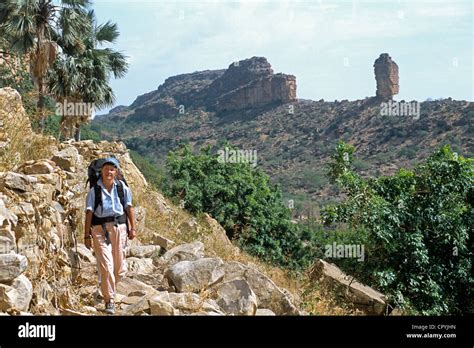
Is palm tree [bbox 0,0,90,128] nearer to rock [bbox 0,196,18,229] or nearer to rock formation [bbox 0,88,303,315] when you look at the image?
rock formation [bbox 0,88,303,315]

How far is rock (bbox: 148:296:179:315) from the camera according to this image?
462 centimetres

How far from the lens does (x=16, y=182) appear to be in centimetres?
532

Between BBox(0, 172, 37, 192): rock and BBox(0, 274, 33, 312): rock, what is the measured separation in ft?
3.92

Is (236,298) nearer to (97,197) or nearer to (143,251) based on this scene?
(97,197)

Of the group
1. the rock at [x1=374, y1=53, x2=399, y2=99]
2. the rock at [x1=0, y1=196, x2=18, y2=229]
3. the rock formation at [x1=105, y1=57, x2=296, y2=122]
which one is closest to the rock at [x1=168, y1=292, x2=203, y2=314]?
the rock at [x1=0, y1=196, x2=18, y2=229]

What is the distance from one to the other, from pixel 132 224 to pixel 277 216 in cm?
1345

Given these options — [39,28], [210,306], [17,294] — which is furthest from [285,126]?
[17,294]

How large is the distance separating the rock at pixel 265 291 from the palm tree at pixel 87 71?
11998mm

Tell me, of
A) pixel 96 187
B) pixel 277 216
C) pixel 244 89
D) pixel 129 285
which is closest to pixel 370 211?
pixel 129 285

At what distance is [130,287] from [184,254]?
170 centimetres

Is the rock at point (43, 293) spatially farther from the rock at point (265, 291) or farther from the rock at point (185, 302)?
the rock at point (265, 291)

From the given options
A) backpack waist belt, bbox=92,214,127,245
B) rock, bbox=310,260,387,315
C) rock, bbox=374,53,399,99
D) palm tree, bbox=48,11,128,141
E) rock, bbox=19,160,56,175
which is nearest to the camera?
backpack waist belt, bbox=92,214,127,245
